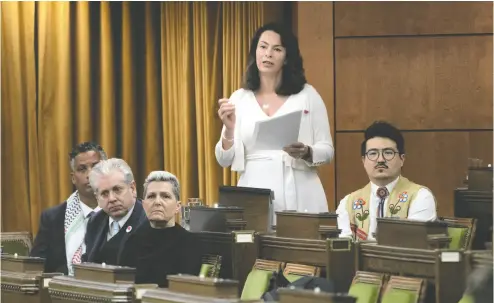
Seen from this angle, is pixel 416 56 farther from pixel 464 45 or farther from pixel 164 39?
pixel 164 39

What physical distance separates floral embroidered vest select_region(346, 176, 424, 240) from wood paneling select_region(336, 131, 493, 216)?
2.33 meters

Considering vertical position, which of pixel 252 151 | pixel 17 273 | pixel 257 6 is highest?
pixel 257 6

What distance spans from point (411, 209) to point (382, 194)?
0.18 m

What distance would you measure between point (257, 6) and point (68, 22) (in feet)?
4.34

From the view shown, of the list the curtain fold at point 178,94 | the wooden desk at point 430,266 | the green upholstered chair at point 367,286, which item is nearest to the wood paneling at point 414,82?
the curtain fold at point 178,94

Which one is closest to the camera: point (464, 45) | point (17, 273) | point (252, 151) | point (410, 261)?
point (410, 261)

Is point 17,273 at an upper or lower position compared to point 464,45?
lower

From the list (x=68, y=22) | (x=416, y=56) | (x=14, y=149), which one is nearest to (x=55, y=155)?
(x=14, y=149)

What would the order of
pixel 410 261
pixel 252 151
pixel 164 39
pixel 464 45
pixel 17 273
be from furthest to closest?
pixel 164 39 → pixel 464 45 → pixel 252 151 → pixel 17 273 → pixel 410 261

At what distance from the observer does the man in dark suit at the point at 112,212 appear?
16.0 feet

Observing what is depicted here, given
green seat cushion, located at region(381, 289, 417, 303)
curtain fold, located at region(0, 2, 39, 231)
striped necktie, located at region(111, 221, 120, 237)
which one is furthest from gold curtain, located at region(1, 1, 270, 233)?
green seat cushion, located at region(381, 289, 417, 303)

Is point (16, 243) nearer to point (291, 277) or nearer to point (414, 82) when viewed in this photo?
point (291, 277)

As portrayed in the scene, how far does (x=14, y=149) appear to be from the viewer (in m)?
8.03

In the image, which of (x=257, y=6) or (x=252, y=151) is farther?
(x=257, y=6)
